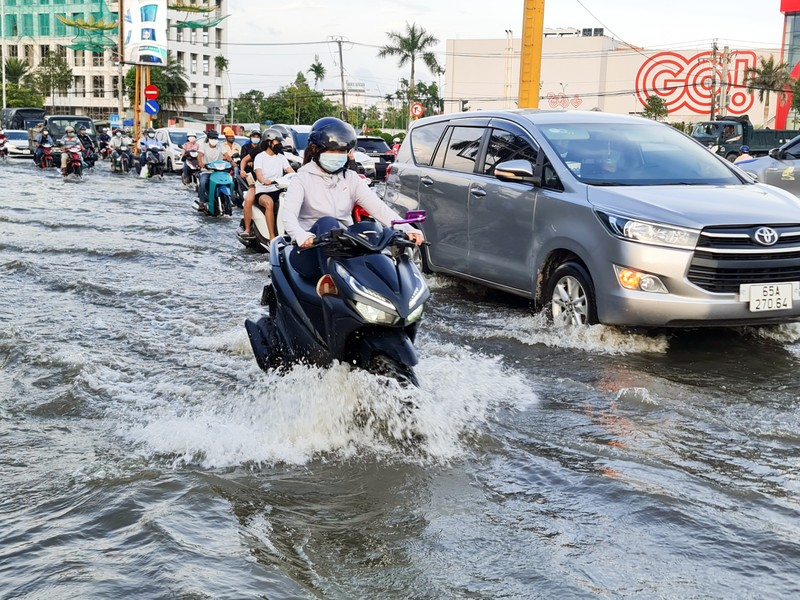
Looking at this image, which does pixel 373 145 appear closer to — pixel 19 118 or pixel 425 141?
pixel 425 141

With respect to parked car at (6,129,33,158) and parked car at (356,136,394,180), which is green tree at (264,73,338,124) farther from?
parked car at (356,136,394,180)

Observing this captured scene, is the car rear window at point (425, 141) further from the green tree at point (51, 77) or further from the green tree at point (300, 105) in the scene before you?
the green tree at point (51, 77)

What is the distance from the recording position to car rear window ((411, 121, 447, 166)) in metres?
9.62

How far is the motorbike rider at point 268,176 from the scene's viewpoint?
13070 mm

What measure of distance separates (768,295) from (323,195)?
3037 mm

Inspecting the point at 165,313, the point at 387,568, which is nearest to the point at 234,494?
the point at 387,568

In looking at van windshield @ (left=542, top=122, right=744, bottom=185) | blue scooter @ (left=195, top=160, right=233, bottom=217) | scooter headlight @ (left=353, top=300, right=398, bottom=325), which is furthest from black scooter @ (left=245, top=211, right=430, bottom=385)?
blue scooter @ (left=195, top=160, right=233, bottom=217)

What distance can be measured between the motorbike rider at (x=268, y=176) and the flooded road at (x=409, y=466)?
16.5ft

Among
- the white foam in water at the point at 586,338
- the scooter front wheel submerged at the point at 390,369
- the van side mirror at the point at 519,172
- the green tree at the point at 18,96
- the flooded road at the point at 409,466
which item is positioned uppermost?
the green tree at the point at 18,96

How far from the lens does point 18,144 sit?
148 ft

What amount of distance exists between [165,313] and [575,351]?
143 inches

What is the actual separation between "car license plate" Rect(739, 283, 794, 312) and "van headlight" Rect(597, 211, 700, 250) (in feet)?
1.57

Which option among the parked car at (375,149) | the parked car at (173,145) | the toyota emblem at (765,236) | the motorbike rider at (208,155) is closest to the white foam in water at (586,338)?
the toyota emblem at (765,236)

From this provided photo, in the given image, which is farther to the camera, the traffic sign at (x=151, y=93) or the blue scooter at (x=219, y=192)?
the traffic sign at (x=151, y=93)
